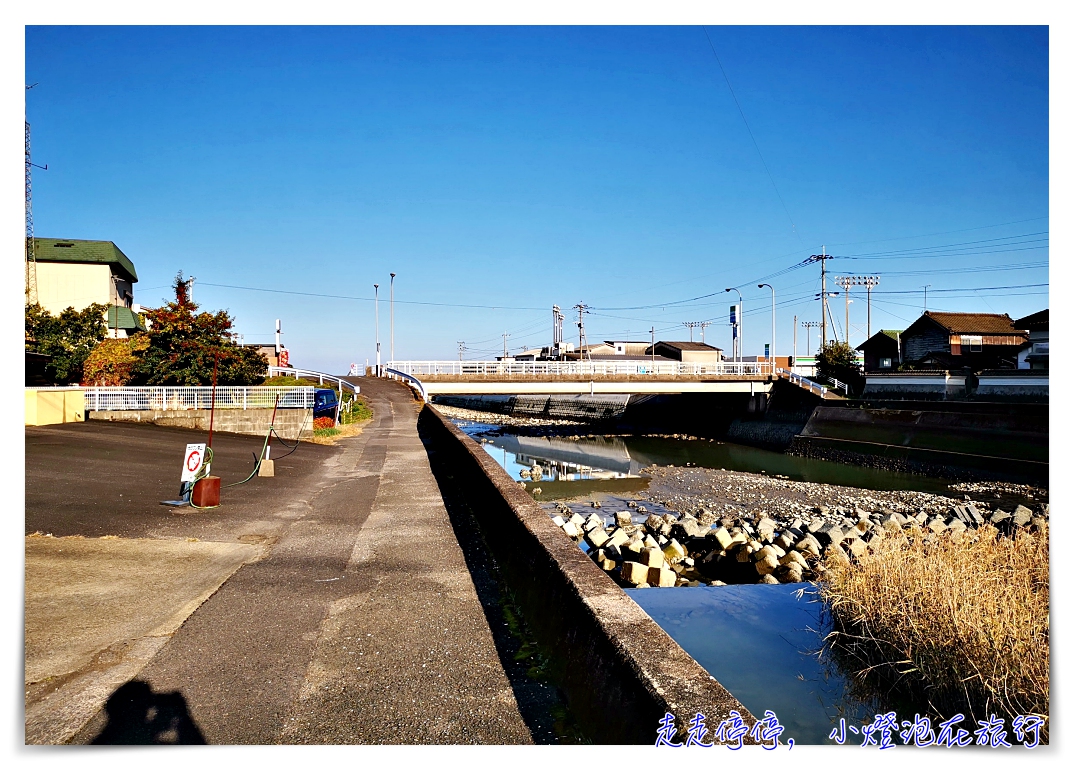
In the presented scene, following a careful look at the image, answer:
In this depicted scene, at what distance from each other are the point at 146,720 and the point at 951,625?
6.59 meters

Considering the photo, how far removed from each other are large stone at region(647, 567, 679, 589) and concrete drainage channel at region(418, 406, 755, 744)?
4.26 meters

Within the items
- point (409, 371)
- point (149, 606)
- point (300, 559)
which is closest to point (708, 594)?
point (300, 559)

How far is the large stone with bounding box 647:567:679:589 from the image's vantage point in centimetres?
1073

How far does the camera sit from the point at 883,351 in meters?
57.1

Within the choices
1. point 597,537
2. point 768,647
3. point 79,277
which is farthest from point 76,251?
point 768,647

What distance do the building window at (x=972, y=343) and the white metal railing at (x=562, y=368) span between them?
14.2m

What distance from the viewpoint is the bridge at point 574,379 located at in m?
40.3

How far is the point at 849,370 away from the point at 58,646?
48.1m

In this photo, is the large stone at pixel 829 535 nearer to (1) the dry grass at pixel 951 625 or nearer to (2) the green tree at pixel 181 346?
(1) the dry grass at pixel 951 625

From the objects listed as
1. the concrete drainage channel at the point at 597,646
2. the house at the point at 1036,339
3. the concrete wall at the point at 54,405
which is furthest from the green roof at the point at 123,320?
the house at the point at 1036,339

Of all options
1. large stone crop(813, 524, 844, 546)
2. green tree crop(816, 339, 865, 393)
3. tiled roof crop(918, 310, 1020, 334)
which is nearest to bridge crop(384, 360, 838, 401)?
green tree crop(816, 339, 865, 393)

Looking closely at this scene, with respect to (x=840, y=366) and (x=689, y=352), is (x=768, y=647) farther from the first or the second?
(x=689, y=352)

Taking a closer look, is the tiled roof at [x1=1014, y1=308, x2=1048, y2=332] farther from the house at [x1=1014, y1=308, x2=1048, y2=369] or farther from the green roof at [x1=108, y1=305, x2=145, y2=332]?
the green roof at [x1=108, y1=305, x2=145, y2=332]
